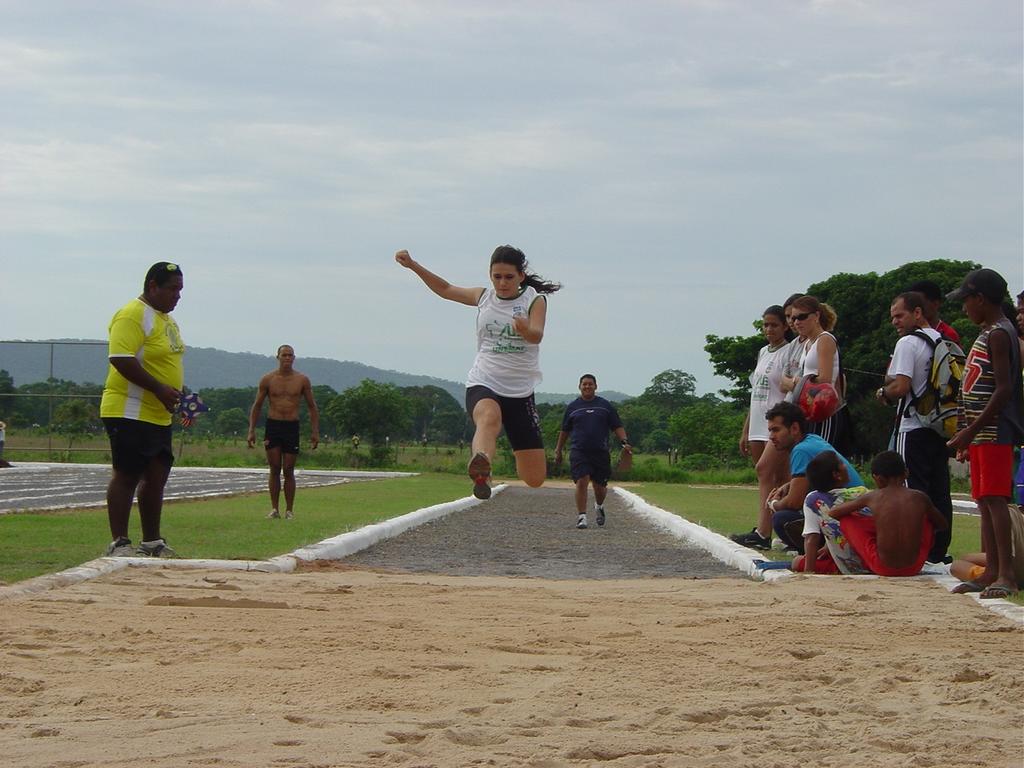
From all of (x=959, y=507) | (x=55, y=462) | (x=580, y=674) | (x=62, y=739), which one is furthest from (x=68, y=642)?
(x=55, y=462)

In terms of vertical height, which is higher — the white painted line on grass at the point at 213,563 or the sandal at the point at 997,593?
the sandal at the point at 997,593

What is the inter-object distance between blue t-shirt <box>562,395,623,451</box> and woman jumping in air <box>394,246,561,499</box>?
6.00 meters

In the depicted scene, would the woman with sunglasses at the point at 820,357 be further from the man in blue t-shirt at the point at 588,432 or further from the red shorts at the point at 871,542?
the man in blue t-shirt at the point at 588,432

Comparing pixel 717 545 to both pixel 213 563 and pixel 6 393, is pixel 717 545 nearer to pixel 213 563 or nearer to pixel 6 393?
pixel 213 563

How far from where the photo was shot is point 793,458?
9031 mm

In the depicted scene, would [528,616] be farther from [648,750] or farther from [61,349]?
[61,349]

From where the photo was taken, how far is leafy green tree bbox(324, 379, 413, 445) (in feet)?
187

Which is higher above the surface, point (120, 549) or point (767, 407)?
point (767, 407)

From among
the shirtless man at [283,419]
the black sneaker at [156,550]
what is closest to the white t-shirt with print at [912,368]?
the black sneaker at [156,550]

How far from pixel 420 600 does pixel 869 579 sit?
2.81m

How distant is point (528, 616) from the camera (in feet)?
20.5

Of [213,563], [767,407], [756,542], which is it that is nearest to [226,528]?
[213,563]

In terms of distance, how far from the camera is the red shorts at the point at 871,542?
8.03 meters

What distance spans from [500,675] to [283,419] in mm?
10033
